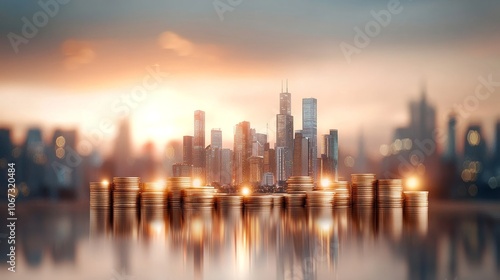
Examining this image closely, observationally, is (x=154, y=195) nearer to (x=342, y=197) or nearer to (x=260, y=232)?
(x=342, y=197)

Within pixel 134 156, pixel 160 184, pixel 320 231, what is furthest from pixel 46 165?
pixel 320 231

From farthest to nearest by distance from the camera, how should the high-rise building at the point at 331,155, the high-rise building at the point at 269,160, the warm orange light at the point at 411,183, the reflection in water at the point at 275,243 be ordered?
the high-rise building at the point at 331,155 < the high-rise building at the point at 269,160 < the warm orange light at the point at 411,183 < the reflection in water at the point at 275,243

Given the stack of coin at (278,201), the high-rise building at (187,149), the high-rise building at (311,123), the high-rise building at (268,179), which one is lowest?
the stack of coin at (278,201)

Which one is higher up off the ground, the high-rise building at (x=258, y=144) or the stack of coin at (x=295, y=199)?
the high-rise building at (x=258, y=144)

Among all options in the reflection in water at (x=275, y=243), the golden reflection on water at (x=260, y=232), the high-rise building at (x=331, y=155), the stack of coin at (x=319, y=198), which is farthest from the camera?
the high-rise building at (x=331, y=155)

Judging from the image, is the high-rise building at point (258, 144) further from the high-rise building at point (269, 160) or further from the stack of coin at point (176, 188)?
the stack of coin at point (176, 188)

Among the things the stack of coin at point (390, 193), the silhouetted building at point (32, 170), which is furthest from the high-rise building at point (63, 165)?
the stack of coin at point (390, 193)

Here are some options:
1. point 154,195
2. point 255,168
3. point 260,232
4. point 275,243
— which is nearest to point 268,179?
point 255,168
